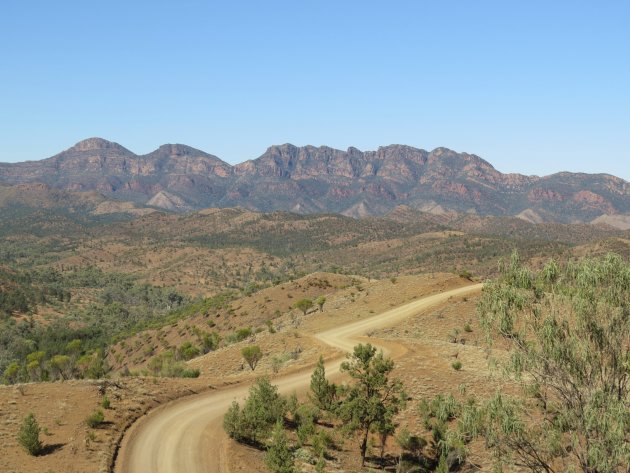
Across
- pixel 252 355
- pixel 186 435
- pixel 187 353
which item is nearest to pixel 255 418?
pixel 186 435

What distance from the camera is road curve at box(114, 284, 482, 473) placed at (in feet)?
72.7

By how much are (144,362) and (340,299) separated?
2683 centimetres

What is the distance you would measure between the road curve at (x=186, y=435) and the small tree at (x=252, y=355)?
18.8ft

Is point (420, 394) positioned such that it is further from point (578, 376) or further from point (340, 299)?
point (340, 299)

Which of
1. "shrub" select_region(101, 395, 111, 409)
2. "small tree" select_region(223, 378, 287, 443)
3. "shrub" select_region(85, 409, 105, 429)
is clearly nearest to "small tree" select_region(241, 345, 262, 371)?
"small tree" select_region(223, 378, 287, 443)

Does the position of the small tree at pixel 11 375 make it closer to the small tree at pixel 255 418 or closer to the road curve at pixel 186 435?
the road curve at pixel 186 435

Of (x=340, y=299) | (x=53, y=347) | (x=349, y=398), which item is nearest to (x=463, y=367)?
(x=349, y=398)

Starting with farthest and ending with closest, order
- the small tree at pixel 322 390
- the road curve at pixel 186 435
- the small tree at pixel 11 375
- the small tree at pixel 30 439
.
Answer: the small tree at pixel 11 375
the small tree at pixel 322 390
the road curve at pixel 186 435
the small tree at pixel 30 439

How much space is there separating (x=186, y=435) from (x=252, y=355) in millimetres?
16036

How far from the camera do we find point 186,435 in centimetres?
2530

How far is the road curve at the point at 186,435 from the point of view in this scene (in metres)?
22.2

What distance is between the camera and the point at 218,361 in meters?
45.1

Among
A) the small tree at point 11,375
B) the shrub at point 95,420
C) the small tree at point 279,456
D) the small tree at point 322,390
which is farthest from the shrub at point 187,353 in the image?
the small tree at point 279,456

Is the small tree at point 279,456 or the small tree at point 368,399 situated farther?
the small tree at point 368,399
